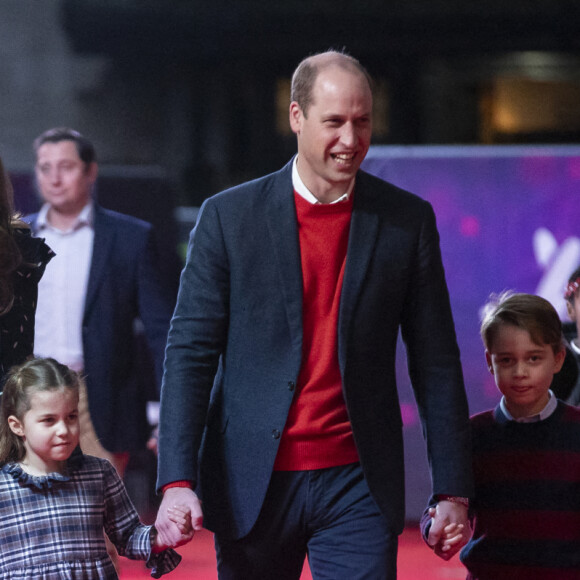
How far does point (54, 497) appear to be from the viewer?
2.31 m

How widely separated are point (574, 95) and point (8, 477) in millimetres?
4431

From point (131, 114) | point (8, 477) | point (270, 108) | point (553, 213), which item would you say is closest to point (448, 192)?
point (553, 213)

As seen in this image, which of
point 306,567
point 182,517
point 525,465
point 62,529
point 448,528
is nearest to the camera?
point 182,517

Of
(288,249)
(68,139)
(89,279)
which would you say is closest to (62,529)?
(288,249)

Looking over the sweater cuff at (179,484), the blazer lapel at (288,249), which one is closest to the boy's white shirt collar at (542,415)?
the blazer lapel at (288,249)

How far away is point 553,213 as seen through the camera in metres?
4.67

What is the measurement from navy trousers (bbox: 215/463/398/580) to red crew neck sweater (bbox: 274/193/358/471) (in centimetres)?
4

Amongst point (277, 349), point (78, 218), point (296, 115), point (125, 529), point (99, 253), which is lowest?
point (125, 529)

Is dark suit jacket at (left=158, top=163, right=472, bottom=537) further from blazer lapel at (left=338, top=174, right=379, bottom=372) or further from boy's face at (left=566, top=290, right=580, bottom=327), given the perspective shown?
boy's face at (left=566, top=290, right=580, bottom=327)

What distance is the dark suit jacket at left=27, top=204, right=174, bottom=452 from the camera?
4160 millimetres

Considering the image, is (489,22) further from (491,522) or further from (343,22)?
(491,522)

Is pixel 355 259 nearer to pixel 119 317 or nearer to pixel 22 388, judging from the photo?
→ pixel 22 388

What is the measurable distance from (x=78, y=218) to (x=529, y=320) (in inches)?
87.8

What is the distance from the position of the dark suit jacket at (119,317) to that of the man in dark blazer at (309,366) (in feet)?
6.57
